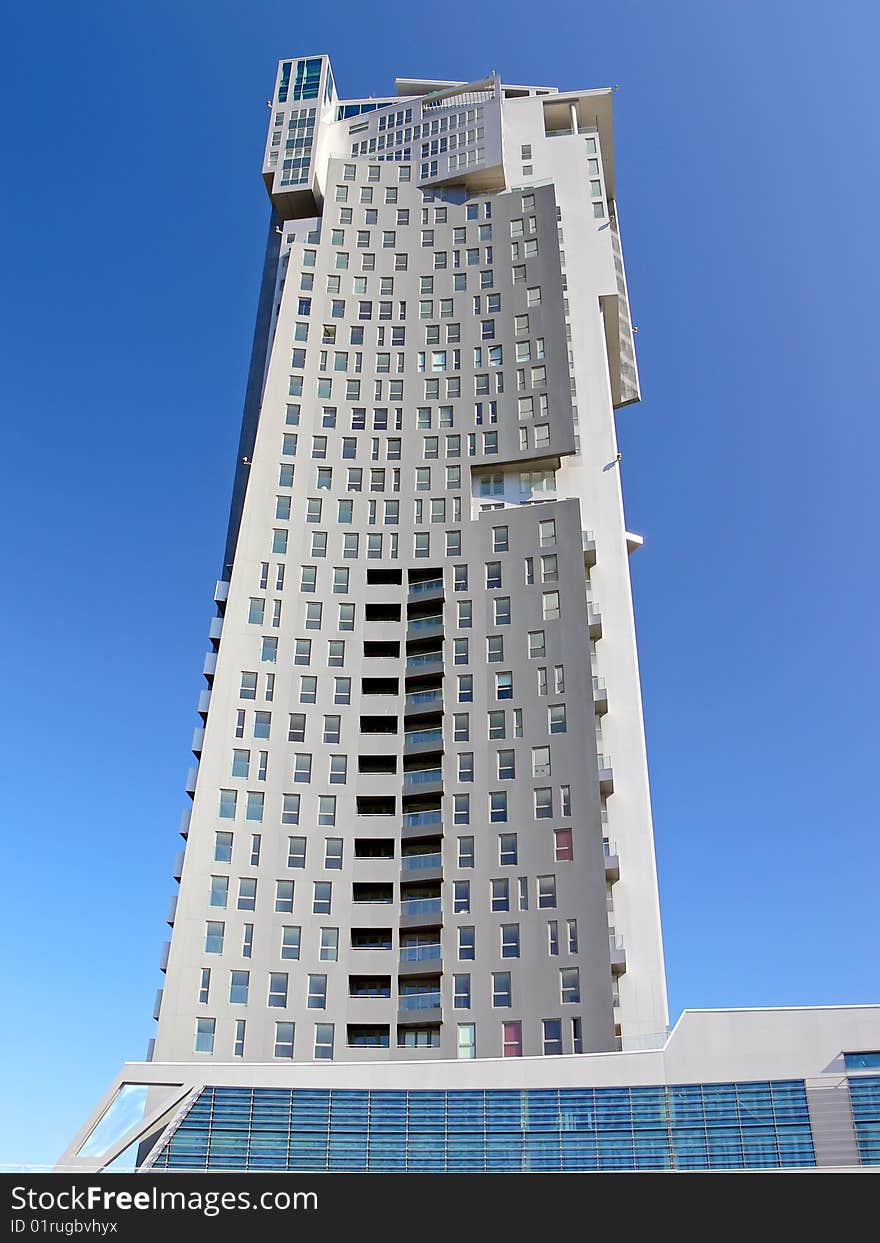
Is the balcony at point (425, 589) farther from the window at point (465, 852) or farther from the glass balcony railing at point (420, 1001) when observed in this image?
the glass balcony railing at point (420, 1001)

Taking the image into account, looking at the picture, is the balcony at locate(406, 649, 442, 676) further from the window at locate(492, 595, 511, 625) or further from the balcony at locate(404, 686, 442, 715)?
the window at locate(492, 595, 511, 625)

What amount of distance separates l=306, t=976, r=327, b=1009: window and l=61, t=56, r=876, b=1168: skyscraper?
5.8 inches

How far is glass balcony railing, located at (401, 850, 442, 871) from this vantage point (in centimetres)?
6125

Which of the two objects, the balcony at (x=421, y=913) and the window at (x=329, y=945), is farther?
the balcony at (x=421, y=913)

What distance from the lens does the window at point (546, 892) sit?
58188 mm

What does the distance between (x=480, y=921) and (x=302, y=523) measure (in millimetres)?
29595

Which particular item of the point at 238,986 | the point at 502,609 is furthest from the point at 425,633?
the point at 238,986

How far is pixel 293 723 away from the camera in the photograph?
65062mm

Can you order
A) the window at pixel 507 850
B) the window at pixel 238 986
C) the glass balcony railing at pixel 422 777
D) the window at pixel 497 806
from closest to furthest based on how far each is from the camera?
the window at pixel 238 986
the window at pixel 507 850
the window at pixel 497 806
the glass balcony railing at pixel 422 777

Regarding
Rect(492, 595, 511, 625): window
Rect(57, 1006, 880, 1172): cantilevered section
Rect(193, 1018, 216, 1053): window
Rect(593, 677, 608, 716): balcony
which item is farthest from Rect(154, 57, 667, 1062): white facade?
Rect(57, 1006, 880, 1172): cantilevered section

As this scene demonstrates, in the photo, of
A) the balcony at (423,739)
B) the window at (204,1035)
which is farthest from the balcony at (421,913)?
the window at (204,1035)

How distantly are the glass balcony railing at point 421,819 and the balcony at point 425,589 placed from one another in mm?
14792

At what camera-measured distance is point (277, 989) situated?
2244 inches
